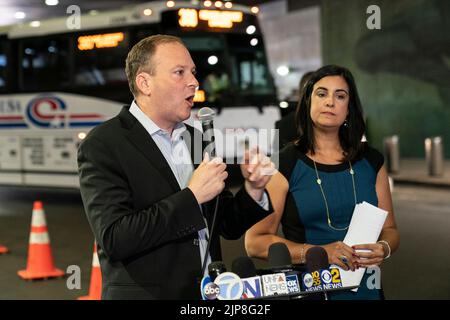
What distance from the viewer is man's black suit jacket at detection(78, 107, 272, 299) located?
265cm

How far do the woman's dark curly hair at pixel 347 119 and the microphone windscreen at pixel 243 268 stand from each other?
1.34 meters

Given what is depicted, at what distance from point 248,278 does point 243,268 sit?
0.22ft

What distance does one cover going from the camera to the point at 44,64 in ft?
52.0

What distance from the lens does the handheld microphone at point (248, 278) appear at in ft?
7.93

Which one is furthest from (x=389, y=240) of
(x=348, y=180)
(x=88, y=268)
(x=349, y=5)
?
(x=349, y=5)

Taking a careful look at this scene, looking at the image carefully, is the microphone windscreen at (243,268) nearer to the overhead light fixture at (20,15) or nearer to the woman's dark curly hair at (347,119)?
the woman's dark curly hair at (347,119)

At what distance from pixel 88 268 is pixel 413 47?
50.6 feet

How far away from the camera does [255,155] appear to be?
2.59m

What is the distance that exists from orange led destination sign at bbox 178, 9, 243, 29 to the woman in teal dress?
36.8ft

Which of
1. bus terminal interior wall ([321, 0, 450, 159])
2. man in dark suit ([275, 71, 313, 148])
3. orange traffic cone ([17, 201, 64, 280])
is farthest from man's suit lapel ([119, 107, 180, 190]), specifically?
bus terminal interior wall ([321, 0, 450, 159])

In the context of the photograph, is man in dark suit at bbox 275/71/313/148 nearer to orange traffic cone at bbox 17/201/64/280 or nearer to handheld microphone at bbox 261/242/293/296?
orange traffic cone at bbox 17/201/64/280

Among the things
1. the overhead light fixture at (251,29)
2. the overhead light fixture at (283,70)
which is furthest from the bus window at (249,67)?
the overhead light fixture at (283,70)

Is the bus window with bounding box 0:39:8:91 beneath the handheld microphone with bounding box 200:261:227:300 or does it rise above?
above

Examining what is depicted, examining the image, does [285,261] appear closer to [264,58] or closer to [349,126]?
[349,126]
